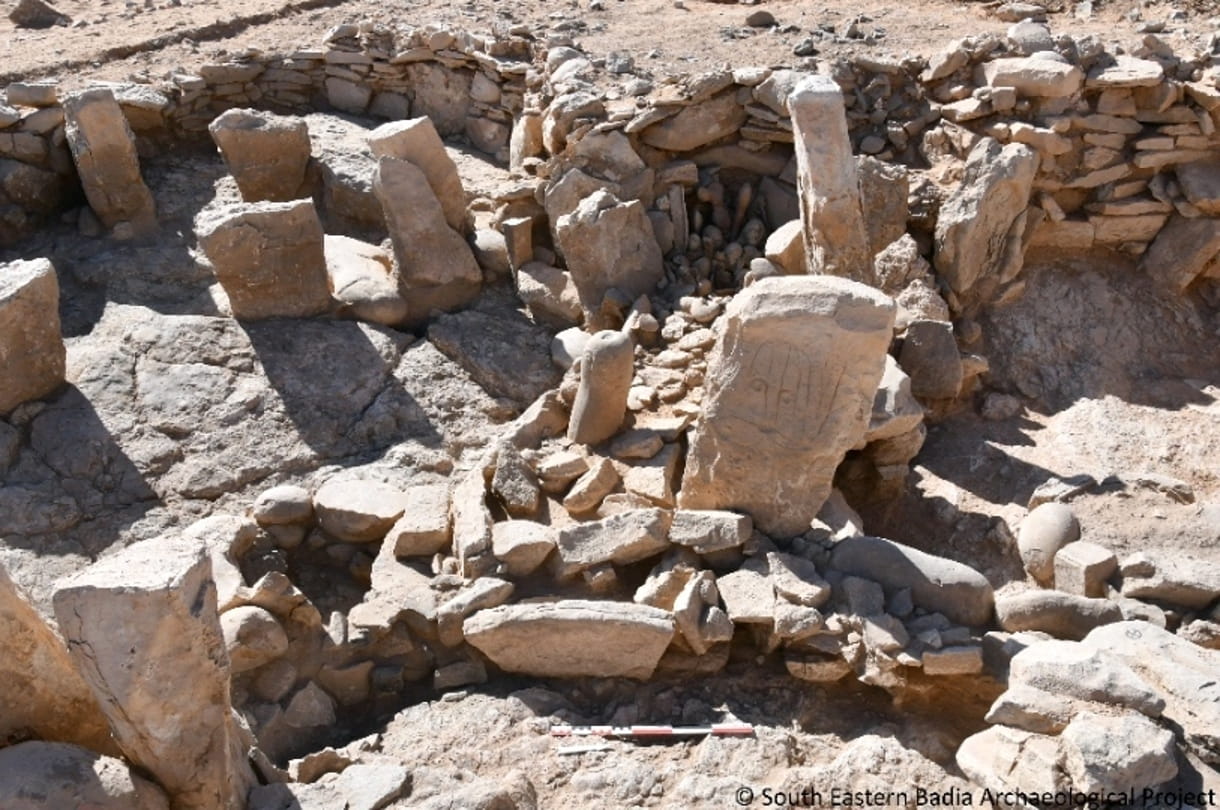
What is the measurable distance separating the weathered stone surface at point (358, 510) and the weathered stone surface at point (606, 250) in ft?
6.05

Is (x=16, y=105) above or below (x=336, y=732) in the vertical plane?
above

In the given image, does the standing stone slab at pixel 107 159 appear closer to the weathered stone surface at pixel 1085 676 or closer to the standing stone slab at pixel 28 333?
the standing stone slab at pixel 28 333

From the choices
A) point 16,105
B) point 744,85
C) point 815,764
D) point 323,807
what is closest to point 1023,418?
point 744,85

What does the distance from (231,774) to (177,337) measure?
12.1 feet

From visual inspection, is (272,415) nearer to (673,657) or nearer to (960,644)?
(673,657)

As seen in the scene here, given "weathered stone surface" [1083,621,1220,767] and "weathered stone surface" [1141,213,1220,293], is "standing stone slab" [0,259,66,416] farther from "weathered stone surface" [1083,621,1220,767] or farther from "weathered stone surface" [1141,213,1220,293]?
"weathered stone surface" [1141,213,1220,293]

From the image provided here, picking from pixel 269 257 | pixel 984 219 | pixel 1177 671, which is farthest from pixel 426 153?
pixel 1177 671

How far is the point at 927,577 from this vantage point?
4.84m

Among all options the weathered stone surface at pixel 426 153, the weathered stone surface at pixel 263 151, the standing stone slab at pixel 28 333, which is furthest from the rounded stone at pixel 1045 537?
the weathered stone surface at pixel 263 151

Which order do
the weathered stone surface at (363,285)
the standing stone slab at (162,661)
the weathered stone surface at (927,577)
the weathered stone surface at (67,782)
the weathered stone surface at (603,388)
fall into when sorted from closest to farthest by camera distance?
the weathered stone surface at (67,782) < the standing stone slab at (162,661) < the weathered stone surface at (927,577) < the weathered stone surface at (603,388) < the weathered stone surface at (363,285)

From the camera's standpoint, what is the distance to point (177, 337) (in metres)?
6.95

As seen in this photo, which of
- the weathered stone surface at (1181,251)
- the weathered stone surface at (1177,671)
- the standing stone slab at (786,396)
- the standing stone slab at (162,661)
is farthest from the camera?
the weathered stone surface at (1181,251)

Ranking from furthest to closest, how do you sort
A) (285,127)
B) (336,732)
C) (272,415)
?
(285,127), (272,415), (336,732)

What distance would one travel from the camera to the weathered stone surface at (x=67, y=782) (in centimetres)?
344
